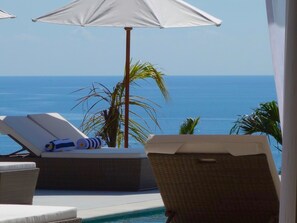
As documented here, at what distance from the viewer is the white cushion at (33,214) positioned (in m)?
Answer: 3.81

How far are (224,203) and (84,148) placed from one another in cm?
418

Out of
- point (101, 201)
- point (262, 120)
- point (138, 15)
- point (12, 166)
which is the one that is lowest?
point (101, 201)

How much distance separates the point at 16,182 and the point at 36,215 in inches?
80.2

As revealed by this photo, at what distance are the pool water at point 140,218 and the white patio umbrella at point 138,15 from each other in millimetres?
3185

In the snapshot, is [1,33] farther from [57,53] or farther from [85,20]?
[85,20]

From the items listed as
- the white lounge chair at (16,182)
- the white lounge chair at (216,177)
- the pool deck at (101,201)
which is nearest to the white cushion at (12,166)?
the white lounge chair at (16,182)

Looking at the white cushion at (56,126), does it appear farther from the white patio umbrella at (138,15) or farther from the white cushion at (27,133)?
the white patio umbrella at (138,15)

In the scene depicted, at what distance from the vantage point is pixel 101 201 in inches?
297

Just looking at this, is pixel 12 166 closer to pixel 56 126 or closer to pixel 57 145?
pixel 57 145

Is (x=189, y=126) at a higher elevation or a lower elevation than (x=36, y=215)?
lower

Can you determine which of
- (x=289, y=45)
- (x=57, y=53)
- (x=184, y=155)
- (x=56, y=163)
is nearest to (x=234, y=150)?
(x=184, y=155)

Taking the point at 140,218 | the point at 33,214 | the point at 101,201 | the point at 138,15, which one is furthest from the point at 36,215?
the point at 138,15

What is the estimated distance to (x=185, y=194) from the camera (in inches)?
184

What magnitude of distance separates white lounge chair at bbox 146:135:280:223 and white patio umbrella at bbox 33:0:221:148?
505 cm
